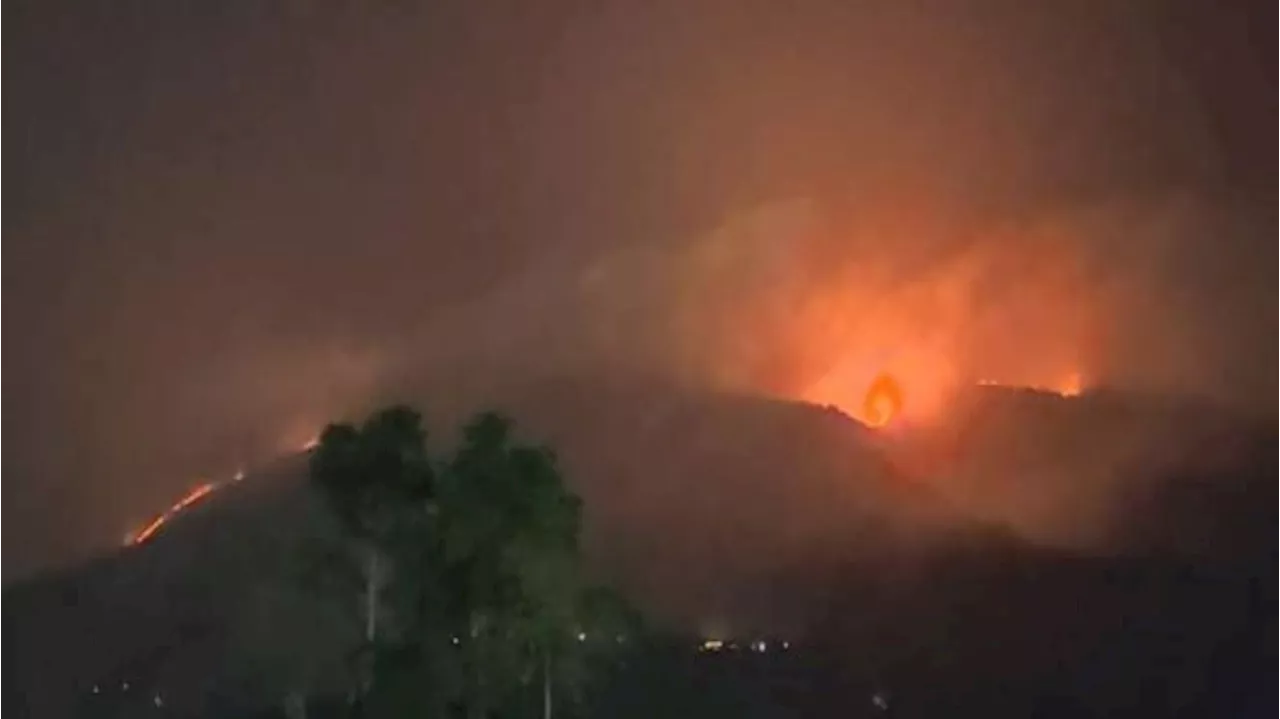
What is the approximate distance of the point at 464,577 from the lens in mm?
20281

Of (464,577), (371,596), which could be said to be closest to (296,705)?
(371,596)

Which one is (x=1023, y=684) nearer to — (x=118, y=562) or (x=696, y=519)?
(x=696, y=519)

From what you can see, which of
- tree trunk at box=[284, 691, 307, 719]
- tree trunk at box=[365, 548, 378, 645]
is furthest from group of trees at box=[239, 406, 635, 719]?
tree trunk at box=[284, 691, 307, 719]

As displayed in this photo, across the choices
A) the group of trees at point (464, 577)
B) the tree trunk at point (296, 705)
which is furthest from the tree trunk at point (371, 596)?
the tree trunk at point (296, 705)

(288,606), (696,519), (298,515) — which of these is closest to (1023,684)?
(696,519)

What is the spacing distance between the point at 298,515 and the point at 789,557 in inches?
847

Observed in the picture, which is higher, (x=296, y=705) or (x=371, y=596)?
(x=371, y=596)

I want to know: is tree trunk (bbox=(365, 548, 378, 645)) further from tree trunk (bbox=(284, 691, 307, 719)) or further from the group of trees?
tree trunk (bbox=(284, 691, 307, 719))

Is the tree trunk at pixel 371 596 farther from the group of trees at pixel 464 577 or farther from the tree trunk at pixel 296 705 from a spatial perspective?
the tree trunk at pixel 296 705

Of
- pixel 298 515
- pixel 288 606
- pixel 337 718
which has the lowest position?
pixel 337 718

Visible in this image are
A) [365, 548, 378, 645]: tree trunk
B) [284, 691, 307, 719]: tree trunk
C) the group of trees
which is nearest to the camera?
the group of trees

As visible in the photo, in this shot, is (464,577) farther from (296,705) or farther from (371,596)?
(296,705)

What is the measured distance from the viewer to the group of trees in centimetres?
2006

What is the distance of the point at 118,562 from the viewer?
39.2 metres
